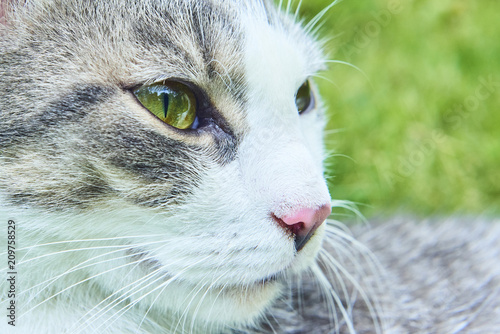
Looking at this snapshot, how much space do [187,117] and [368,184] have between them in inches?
79.6

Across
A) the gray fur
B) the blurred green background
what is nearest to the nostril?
the gray fur

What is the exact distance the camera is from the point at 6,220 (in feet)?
4.72

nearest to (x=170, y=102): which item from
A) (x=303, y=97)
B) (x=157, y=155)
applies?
(x=157, y=155)

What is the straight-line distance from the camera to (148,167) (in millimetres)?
1400

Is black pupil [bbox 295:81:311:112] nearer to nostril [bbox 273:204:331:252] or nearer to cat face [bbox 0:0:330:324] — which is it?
cat face [bbox 0:0:330:324]

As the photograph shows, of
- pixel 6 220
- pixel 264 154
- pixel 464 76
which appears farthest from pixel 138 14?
pixel 464 76

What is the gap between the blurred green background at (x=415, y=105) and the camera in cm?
325

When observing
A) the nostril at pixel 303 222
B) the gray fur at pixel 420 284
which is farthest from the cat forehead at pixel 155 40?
the gray fur at pixel 420 284

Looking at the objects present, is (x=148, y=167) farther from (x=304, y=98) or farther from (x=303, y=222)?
(x=304, y=98)

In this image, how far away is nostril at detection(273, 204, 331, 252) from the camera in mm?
1364

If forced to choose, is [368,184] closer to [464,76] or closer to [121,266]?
[464,76]

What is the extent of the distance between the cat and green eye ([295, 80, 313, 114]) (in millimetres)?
310

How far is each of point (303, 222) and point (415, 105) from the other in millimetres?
2472

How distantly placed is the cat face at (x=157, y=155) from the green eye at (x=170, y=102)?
0.7 inches
